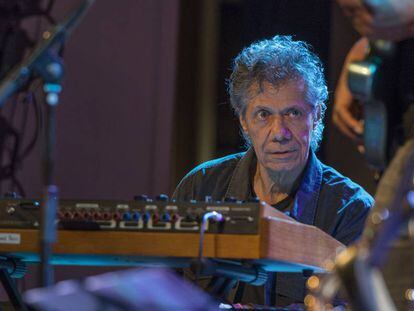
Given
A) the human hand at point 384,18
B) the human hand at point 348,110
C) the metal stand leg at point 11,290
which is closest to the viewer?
the human hand at point 384,18

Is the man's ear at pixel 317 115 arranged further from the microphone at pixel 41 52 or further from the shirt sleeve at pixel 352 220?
the microphone at pixel 41 52

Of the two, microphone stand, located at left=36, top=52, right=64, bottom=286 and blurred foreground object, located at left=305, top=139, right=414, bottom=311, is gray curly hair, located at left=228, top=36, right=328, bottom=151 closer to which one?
microphone stand, located at left=36, top=52, right=64, bottom=286

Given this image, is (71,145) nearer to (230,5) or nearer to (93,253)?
(230,5)

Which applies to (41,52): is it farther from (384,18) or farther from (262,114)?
(262,114)

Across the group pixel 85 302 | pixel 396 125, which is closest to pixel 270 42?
pixel 396 125

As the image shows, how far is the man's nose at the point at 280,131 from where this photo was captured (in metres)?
3.65

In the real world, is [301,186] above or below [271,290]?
above

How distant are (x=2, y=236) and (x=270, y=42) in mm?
1654

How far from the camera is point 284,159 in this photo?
3.66 meters

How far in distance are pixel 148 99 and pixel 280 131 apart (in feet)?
4.35

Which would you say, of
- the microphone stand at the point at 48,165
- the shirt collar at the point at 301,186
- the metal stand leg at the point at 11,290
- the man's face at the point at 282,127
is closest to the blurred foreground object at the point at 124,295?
the microphone stand at the point at 48,165

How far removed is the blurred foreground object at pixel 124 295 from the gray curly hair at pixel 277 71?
2219 mm

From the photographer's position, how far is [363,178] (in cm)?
460

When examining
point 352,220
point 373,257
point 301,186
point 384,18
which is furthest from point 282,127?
point 373,257
